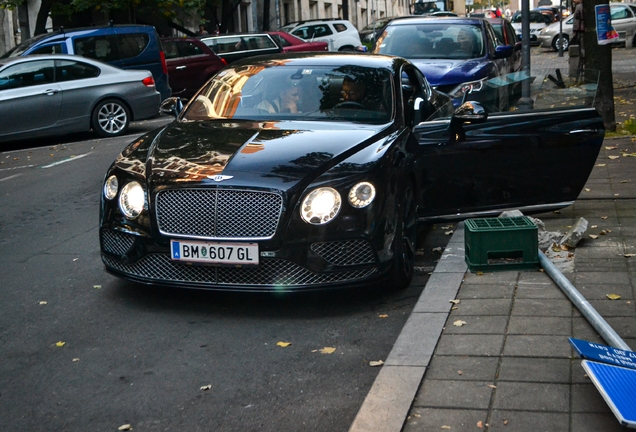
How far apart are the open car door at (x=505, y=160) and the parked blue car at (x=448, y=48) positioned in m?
5.51

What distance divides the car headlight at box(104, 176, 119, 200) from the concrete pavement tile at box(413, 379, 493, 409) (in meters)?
2.58

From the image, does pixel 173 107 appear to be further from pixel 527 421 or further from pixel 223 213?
pixel 527 421

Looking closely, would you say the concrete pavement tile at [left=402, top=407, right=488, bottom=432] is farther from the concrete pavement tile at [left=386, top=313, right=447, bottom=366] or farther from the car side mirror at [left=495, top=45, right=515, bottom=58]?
the car side mirror at [left=495, top=45, right=515, bottom=58]

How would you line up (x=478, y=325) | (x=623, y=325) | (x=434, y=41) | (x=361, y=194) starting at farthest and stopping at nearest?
(x=434, y=41), (x=361, y=194), (x=478, y=325), (x=623, y=325)

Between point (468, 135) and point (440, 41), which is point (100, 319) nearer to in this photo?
point (468, 135)

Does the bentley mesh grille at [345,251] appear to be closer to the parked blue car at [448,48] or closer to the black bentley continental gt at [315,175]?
the black bentley continental gt at [315,175]

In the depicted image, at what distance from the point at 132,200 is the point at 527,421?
2.99 m

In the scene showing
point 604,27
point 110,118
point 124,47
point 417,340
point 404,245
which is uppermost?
point 604,27

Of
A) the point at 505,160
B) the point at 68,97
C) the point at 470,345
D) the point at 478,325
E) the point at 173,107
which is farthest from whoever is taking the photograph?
the point at 68,97

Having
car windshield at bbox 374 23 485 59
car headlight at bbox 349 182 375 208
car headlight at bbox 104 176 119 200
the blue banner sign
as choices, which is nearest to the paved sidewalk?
car headlight at bbox 349 182 375 208

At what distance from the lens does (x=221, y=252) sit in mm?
5645

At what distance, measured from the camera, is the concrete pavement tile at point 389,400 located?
13.0 feet

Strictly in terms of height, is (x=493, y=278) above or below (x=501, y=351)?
below

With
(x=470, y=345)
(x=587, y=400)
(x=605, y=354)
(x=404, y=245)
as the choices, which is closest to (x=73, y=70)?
(x=404, y=245)
